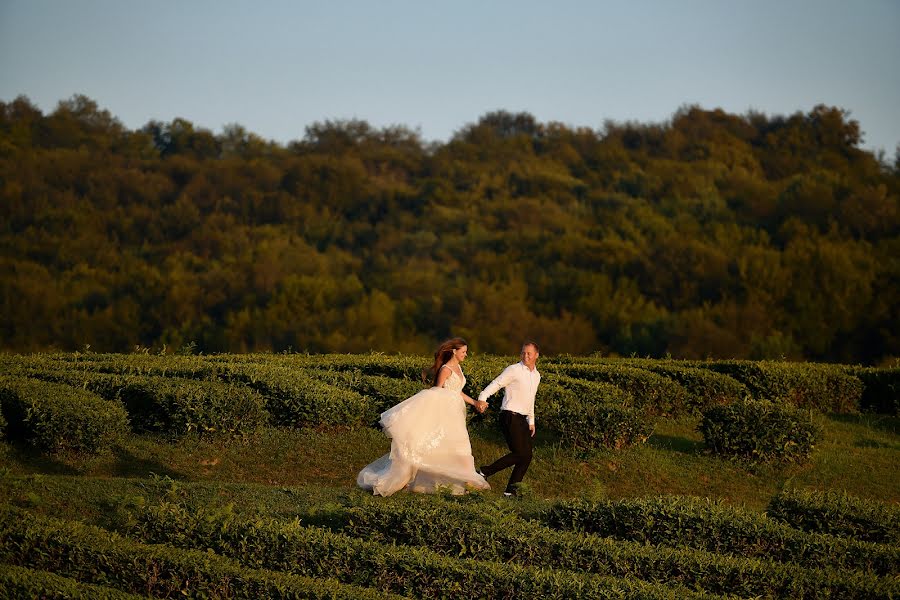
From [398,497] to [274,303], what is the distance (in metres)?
29.6

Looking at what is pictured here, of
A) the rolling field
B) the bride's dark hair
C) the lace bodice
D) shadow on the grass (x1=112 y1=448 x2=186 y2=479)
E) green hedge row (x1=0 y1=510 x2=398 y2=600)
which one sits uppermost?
the bride's dark hair

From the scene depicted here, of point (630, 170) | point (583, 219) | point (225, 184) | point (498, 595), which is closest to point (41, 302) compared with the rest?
point (225, 184)

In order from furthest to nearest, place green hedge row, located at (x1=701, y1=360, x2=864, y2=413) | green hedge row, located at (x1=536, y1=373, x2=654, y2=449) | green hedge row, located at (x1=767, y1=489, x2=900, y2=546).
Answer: green hedge row, located at (x1=701, y1=360, x2=864, y2=413) → green hedge row, located at (x1=536, y1=373, x2=654, y2=449) → green hedge row, located at (x1=767, y1=489, x2=900, y2=546)

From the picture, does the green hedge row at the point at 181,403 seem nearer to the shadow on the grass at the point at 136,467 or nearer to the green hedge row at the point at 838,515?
the shadow on the grass at the point at 136,467

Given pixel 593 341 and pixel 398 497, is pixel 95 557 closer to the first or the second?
pixel 398 497

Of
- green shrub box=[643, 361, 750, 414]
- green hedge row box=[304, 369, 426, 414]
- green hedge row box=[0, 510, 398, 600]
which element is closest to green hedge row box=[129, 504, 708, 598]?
green hedge row box=[0, 510, 398, 600]

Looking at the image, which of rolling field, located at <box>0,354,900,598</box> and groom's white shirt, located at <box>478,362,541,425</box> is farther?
groom's white shirt, located at <box>478,362,541,425</box>

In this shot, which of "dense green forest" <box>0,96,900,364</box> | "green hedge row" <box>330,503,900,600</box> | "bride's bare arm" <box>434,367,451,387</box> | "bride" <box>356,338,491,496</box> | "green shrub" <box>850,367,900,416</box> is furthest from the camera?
"dense green forest" <box>0,96,900,364</box>

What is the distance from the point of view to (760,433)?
39.7ft

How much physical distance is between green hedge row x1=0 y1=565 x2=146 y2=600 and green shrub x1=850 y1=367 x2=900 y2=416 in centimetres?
1160

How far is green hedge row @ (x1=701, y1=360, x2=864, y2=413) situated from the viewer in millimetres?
14625

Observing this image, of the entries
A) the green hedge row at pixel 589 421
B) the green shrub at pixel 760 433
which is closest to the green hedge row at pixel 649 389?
the green hedge row at pixel 589 421

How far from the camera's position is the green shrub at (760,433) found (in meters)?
12.1

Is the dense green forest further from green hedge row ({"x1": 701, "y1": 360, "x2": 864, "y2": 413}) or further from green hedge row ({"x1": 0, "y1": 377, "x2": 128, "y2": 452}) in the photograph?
green hedge row ({"x1": 0, "y1": 377, "x2": 128, "y2": 452})
